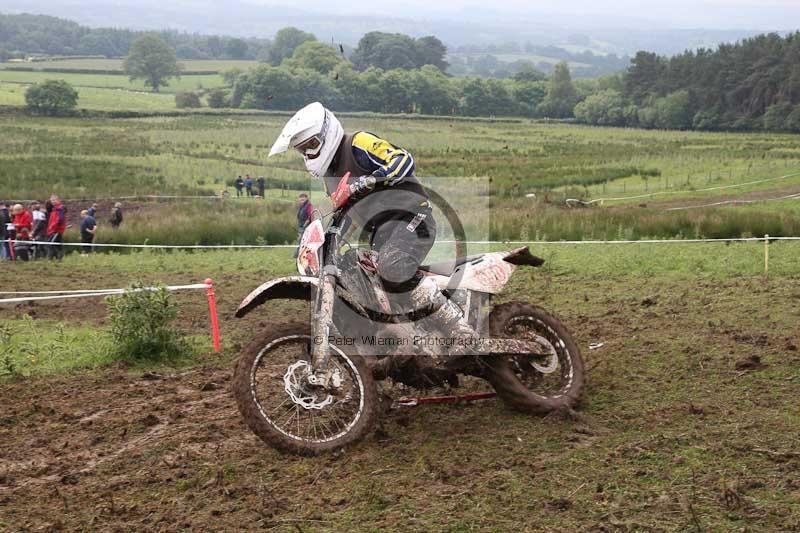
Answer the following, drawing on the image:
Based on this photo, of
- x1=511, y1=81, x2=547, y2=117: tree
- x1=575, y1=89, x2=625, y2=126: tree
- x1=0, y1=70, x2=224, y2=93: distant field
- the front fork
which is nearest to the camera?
the front fork

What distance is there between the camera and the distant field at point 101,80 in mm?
103750

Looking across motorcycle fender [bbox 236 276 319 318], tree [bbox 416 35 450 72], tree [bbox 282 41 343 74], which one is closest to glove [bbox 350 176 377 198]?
motorcycle fender [bbox 236 276 319 318]

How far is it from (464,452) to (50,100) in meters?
80.4

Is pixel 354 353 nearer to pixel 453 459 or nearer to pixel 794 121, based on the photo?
pixel 453 459

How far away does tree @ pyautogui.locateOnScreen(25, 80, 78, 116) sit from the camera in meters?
78.7

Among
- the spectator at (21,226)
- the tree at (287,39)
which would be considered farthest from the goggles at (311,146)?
the tree at (287,39)

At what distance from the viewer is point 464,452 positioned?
6328 mm

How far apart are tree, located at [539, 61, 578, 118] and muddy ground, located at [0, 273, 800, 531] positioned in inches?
4030

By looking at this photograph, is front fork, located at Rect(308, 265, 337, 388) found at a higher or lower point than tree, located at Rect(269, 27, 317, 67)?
lower

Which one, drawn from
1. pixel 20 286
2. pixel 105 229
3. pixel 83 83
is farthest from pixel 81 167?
pixel 83 83

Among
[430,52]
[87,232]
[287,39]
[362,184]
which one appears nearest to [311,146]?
[362,184]

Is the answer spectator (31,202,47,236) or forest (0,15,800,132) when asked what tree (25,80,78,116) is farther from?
spectator (31,202,47,236)

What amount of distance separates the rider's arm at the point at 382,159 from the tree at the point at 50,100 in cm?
7865

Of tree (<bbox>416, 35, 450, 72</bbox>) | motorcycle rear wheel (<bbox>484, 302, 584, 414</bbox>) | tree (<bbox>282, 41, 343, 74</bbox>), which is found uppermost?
tree (<bbox>416, 35, 450, 72</bbox>)
